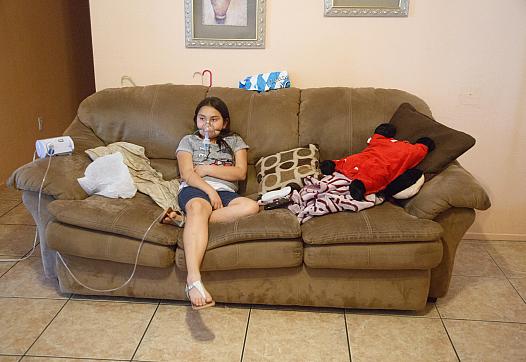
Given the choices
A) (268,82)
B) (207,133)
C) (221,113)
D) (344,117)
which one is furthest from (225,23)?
(344,117)

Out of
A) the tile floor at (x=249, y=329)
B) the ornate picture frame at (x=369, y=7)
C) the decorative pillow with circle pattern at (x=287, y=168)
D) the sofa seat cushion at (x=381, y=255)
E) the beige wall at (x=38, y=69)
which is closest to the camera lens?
the tile floor at (x=249, y=329)

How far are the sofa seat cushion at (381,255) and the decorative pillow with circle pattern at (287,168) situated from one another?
46 cm

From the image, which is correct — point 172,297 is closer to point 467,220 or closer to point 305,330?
point 305,330

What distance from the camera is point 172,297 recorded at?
7.41ft

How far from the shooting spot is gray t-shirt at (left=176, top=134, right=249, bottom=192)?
2494 mm

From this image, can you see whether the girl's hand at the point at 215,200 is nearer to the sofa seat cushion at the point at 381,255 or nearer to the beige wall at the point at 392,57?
the sofa seat cushion at the point at 381,255

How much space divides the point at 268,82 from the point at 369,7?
0.71m

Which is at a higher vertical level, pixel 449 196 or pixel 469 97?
pixel 469 97

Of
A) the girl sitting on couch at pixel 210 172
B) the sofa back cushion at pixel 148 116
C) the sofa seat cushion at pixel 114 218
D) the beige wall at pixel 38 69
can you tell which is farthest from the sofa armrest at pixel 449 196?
the beige wall at pixel 38 69

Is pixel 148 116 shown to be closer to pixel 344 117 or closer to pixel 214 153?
pixel 214 153

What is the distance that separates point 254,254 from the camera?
6.90ft

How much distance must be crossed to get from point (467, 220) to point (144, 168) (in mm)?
1597

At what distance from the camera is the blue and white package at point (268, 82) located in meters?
2.82

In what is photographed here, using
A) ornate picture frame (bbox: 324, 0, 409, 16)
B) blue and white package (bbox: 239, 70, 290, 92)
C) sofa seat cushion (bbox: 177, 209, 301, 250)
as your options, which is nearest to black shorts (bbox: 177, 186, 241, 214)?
sofa seat cushion (bbox: 177, 209, 301, 250)
